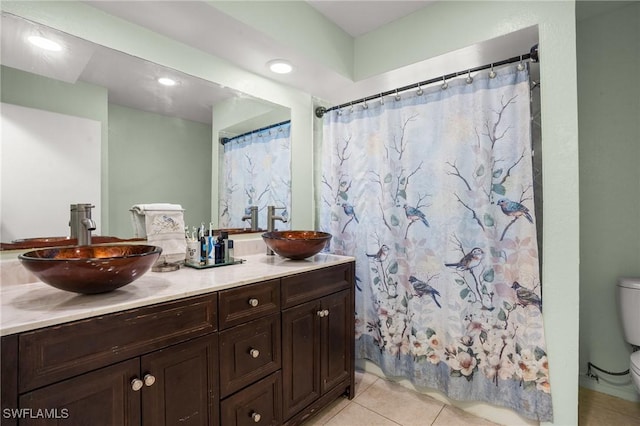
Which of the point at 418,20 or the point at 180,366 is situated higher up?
the point at 418,20

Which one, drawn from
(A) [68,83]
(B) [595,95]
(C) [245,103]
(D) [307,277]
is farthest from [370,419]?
(B) [595,95]

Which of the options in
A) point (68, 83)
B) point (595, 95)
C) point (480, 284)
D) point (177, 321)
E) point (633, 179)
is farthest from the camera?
point (595, 95)

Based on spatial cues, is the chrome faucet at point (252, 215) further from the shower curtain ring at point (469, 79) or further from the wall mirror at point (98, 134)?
the shower curtain ring at point (469, 79)

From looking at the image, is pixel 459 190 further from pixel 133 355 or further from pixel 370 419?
pixel 133 355

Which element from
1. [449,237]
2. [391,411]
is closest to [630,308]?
[449,237]

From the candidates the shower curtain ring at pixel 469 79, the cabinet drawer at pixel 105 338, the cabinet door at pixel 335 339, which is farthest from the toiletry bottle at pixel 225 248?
the shower curtain ring at pixel 469 79

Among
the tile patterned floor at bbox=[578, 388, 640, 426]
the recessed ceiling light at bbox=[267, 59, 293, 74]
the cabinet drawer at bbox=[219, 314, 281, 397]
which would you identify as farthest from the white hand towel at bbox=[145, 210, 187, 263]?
the tile patterned floor at bbox=[578, 388, 640, 426]

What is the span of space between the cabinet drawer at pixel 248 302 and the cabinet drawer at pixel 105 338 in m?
0.06

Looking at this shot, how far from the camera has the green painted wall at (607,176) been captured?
6.32 ft

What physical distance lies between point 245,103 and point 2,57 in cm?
114

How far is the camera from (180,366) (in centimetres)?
109

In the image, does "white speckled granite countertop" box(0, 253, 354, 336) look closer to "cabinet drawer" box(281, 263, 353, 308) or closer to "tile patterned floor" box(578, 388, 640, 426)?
"cabinet drawer" box(281, 263, 353, 308)

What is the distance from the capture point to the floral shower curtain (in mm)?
1605

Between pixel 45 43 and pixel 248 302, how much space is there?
140 cm
